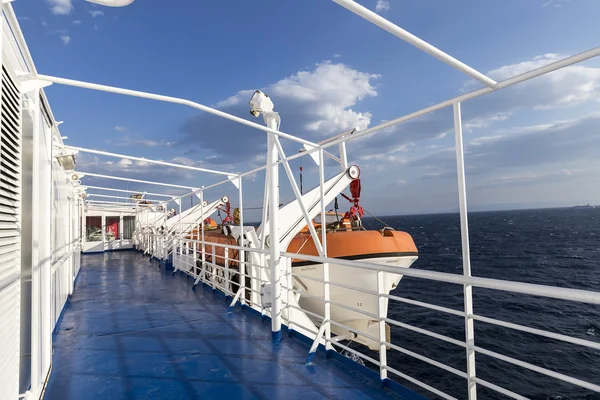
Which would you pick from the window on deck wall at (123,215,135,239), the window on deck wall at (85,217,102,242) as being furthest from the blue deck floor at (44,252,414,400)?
the window on deck wall at (123,215,135,239)

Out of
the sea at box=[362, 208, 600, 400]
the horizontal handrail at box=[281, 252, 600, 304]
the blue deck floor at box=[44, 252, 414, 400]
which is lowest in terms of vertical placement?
the sea at box=[362, 208, 600, 400]

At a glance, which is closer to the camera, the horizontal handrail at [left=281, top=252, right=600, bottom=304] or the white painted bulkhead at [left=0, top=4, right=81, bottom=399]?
the horizontal handrail at [left=281, top=252, right=600, bottom=304]

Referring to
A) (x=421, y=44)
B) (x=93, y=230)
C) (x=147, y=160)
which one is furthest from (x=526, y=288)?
(x=93, y=230)

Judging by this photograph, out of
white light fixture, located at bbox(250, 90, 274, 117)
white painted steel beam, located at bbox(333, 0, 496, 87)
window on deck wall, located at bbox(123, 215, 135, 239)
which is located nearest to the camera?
white painted steel beam, located at bbox(333, 0, 496, 87)

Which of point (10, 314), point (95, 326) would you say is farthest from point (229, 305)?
point (10, 314)

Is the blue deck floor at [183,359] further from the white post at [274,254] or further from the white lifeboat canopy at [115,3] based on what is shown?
the white lifeboat canopy at [115,3]

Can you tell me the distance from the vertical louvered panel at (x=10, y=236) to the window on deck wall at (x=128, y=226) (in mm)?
17102

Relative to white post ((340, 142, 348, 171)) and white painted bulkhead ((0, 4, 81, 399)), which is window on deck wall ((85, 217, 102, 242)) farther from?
white painted bulkhead ((0, 4, 81, 399))

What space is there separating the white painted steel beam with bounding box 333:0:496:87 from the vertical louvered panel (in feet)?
5.15

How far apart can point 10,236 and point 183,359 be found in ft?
5.04

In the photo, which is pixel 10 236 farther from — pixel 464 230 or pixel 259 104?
pixel 464 230

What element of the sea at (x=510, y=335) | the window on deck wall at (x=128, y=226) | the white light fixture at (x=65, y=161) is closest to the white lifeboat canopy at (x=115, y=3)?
the white light fixture at (x=65, y=161)

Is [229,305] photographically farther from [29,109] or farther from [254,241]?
[29,109]

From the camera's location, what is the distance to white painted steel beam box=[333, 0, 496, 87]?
153 centimetres
